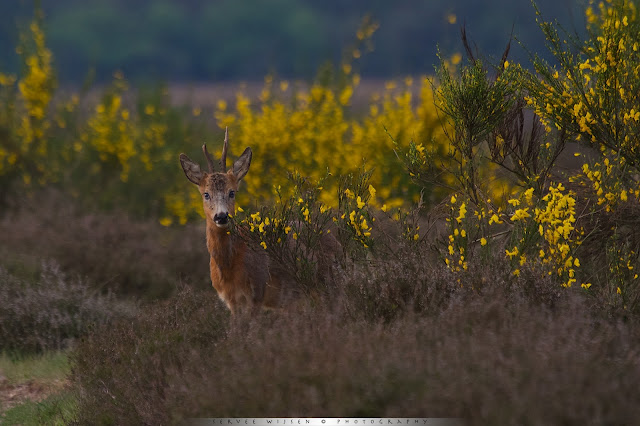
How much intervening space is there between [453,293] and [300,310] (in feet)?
4.33

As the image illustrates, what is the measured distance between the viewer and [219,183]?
821cm

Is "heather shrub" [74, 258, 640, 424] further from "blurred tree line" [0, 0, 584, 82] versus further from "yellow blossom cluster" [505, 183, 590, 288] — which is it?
"blurred tree line" [0, 0, 584, 82]

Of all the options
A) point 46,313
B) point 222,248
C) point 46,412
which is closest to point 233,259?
point 222,248

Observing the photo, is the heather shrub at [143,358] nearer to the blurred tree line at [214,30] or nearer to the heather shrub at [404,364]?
the heather shrub at [404,364]

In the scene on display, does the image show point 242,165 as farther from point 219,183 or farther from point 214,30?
point 214,30

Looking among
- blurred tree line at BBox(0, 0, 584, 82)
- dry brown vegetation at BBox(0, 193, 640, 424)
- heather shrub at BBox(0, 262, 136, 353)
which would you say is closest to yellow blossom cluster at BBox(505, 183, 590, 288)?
dry brown vegetation at BBox(0, 193, 640, 424)

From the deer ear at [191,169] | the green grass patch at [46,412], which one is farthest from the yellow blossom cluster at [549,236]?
the green grass patch at [46,412]

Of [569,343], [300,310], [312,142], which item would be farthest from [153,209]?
[569,343]

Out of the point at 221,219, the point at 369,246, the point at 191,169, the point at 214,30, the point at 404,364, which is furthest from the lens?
the point at 214,30

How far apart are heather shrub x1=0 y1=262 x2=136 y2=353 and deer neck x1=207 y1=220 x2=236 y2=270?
230 centimetres

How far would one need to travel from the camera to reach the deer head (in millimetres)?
8141

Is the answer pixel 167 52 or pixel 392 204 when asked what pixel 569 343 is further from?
pixel 167 52

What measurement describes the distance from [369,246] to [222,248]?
1.37 metres

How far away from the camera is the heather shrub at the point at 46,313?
1017cm
